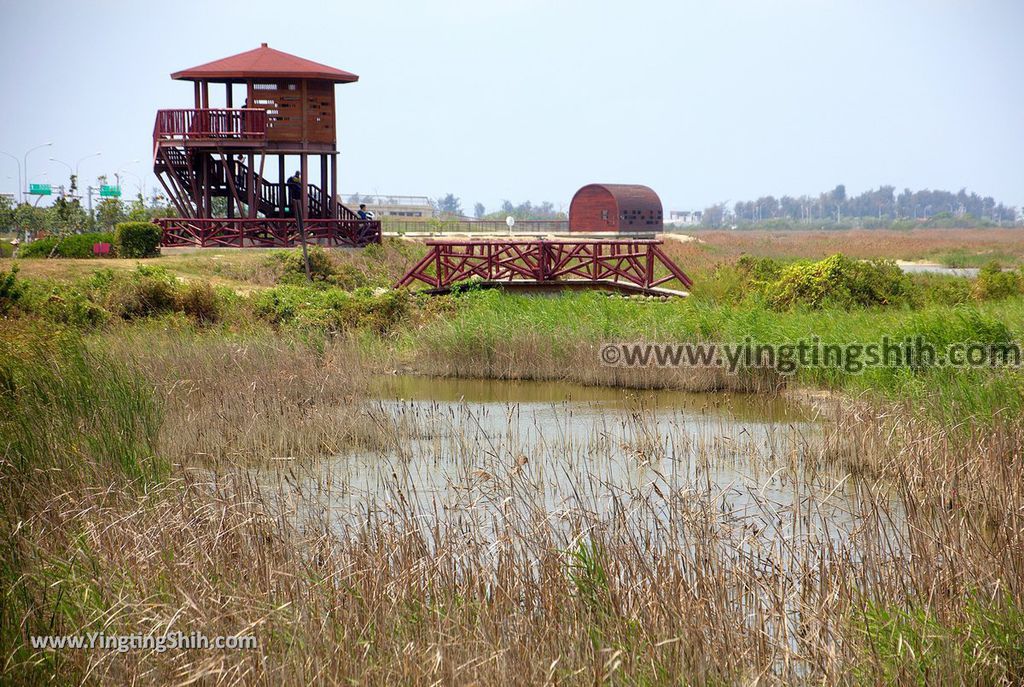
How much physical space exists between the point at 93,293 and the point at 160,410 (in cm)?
1116

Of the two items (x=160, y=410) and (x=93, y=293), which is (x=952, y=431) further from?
(x=93, y=293)

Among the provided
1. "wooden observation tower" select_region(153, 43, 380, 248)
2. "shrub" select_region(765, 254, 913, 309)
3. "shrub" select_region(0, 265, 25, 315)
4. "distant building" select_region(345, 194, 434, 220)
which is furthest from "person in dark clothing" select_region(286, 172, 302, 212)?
"distant building" select_region(345, 194, 434, 220)

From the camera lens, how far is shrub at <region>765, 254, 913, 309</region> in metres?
20.0

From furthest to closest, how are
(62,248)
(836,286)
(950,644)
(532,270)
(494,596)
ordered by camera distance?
(62,248) → (532,270) → (836,286) → (494,596) → (950,644)

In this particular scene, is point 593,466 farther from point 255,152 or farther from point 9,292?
point 255,152

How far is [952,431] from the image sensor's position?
923cm

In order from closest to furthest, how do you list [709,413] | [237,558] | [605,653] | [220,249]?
[605,653]
[237,558]
[709,413]
[220,249]

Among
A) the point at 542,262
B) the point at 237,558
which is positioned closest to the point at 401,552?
the point at 237,558

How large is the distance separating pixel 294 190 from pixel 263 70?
4.40 meters

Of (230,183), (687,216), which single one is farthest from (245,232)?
(687,216)

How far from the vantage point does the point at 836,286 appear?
2009 cm

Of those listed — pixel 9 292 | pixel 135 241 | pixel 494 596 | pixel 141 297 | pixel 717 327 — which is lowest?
pixel 494 596

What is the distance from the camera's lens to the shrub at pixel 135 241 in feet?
92.6

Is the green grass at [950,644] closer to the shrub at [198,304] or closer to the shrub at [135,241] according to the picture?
the shrub at [198,304]
